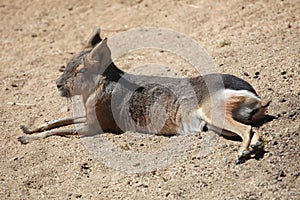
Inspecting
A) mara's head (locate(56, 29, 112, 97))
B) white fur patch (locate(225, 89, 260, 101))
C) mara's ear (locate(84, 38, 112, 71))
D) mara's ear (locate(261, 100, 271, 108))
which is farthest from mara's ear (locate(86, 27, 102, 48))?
mara's ear (locate(261, 100, 271, 108))

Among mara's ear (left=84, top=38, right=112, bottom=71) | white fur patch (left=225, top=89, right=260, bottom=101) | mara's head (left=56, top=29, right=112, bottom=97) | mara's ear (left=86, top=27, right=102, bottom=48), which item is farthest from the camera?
mara's ear (left=86, top=27, right=102, bottom=48)

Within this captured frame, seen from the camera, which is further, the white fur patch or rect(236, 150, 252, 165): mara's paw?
the white fur patch

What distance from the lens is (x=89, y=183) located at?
15.6 ft

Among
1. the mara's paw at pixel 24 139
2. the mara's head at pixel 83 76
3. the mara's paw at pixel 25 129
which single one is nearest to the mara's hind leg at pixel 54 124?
the mara's paw at pixel 25 129

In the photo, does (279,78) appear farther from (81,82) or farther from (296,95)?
(81,82)

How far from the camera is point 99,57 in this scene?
560cm

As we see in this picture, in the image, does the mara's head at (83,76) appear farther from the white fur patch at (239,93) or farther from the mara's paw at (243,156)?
the mara's paw at (243,156)

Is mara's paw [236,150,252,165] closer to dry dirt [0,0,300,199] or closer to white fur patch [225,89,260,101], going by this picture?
dry dirt [0,0,300,199]

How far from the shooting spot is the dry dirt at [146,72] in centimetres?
447

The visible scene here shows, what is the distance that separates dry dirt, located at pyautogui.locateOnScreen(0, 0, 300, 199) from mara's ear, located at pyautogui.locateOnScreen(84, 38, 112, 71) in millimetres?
699

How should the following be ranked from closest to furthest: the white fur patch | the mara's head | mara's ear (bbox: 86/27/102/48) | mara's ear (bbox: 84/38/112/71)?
the white fur patch → mara's ear (bbox: 84/38/112/71) → the mara's head → mara's ear (bbox: 86/27/102/48)

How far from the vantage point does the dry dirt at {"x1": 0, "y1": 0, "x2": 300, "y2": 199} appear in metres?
4.47

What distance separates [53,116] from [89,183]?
1472 millimetres

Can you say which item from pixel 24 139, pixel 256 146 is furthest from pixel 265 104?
pixel 24 139
